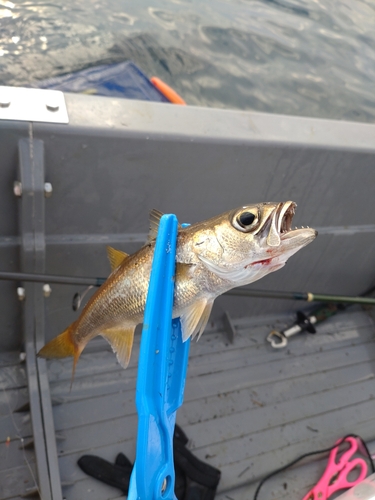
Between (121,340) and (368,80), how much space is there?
8536 millimetres

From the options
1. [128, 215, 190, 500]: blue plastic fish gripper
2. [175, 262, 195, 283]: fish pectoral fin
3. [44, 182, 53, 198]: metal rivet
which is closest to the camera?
[128, 215, 190, 500]: blue plastic fish gripper

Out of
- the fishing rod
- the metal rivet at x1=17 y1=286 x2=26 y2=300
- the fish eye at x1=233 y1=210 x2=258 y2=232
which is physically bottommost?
the metal rivet at x1=17 y1=286 x2=26 y2=300

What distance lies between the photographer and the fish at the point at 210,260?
1.34 m

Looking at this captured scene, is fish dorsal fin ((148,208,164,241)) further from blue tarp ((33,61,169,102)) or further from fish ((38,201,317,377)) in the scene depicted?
blue tarp ((33,61,169,102))

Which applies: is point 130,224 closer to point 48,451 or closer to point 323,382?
point 48,451

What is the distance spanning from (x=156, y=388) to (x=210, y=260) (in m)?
0.46

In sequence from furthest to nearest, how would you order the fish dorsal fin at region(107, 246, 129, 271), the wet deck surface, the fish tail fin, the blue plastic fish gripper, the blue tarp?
the blue tarp
the wet deck surface
the fish tail fin
the fish dorsal fin at region(107, 246, 129, 271)
the blue plastic fish gripper

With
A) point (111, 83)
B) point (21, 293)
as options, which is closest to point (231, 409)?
point (21, 293)

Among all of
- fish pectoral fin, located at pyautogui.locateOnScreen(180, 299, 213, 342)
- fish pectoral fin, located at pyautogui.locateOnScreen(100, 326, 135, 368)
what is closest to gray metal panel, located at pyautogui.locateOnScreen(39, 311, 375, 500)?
fish pectoral fin, located at pyautogui.locateOnScreen(100, 326, 135, 368)

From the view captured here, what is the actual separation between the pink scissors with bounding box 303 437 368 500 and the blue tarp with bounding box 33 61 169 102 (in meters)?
4.06

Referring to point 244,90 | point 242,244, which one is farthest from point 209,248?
point 244,90

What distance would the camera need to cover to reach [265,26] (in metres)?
9.08

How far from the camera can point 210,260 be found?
1.44 metres

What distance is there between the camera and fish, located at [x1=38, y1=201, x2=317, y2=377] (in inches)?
52.6
